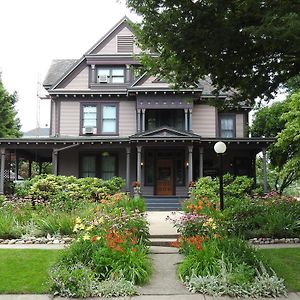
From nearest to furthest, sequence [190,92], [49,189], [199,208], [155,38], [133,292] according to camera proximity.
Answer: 1. [133,292]
2. [155,38]
3. [199,208]
4. [49,189]
5. [190,92]

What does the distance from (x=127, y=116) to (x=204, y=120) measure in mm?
4875

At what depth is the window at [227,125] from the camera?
25.6 m

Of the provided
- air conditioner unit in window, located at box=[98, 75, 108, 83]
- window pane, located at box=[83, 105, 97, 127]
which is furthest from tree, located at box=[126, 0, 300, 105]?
air conditioner unit in window, located at box=[98, 75, 108, 83]

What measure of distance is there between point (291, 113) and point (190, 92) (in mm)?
5861

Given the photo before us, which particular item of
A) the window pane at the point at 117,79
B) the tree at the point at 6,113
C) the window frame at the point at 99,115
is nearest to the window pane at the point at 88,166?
the window frame at the point at 99,115

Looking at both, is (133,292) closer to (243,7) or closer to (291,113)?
(243,7)

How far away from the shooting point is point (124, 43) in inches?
→ 1003

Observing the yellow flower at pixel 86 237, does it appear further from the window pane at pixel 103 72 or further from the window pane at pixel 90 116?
the window pane at pixel 103 72

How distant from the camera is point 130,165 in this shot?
2512 cm

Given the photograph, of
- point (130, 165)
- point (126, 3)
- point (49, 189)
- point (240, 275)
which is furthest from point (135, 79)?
point (240, 275)

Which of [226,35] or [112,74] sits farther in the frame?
[112,74]

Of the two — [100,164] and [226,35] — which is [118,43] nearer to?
[100,164]

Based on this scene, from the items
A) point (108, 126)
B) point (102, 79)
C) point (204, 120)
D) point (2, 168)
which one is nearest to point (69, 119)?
point (108, 126)

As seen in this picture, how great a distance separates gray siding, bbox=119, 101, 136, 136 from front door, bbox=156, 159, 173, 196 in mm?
2710
